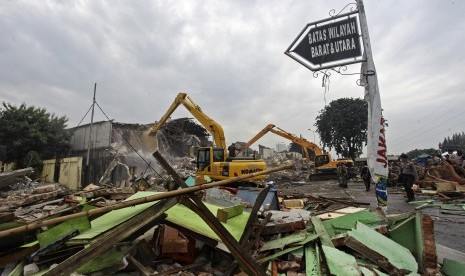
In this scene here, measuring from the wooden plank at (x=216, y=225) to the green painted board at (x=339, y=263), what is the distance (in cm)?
91

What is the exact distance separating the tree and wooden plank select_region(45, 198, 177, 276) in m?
38.4

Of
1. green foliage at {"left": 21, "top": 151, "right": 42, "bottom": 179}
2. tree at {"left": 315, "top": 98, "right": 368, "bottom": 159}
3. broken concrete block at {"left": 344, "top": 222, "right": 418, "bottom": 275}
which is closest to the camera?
broken concrete block at {"left": 344, "top": 222, "right": 418, "bottom": 275}

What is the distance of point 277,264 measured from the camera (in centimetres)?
364

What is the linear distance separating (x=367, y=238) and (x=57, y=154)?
25.7 metres

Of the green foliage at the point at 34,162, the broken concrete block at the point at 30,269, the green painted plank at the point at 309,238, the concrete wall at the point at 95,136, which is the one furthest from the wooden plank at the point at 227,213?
the green foliage at the point at 34,162

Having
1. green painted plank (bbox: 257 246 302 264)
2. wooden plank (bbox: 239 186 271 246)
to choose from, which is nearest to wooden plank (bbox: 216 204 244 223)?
wooden plank (bbox: 239 186 271 246)

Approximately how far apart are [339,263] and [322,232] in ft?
3.15

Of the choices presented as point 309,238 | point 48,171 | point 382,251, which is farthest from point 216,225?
point 48,171

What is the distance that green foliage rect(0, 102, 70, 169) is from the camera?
71.9ft

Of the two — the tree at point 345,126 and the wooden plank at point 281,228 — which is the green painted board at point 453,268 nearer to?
the wooden plank at point 281,228

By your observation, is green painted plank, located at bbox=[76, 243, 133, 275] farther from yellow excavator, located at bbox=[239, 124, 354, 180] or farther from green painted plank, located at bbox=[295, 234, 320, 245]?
yellow excavator, located at bbox=[239, 124, 354, 180]

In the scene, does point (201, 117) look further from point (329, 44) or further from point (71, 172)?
point (71, 172)

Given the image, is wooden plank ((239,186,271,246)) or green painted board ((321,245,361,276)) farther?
wooden plank ((239,186,271,246))

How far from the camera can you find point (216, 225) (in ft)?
9.20
